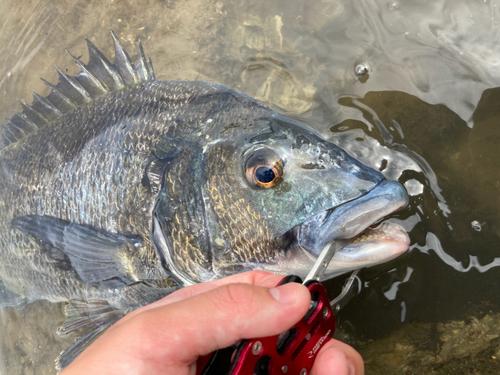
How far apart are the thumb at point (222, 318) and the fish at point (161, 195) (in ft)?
1.15

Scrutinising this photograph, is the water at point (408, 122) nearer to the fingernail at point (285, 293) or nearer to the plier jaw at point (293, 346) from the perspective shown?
the plier jaw at point (293, 346)

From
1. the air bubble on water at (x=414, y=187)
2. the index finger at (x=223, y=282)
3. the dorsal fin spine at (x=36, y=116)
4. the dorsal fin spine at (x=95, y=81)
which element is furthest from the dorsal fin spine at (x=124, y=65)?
the air bubble on water at (x=414, y=187)

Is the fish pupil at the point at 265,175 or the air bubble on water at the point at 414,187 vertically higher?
the fish pupil at the point at 265,175

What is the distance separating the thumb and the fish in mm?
352

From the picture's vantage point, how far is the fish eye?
1.30m

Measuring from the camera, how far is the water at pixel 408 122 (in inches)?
64.3

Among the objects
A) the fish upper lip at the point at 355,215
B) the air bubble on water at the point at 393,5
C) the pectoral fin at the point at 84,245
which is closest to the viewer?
the fish upper lip at the point at 355,215

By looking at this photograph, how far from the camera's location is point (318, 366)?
1174 millimetres

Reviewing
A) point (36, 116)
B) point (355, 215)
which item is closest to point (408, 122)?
point (355, 215)

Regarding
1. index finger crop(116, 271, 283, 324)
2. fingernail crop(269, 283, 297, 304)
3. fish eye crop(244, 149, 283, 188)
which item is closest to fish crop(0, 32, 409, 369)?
fish eye crop(244, 149, 283, 188)

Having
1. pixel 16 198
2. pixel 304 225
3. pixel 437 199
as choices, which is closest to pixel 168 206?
pixel 304 225

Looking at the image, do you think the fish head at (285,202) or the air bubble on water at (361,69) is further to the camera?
the air bubble on water at (361,69)

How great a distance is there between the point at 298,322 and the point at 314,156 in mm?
575

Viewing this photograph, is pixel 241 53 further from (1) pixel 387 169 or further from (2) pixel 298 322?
(2) pixel 298 322
